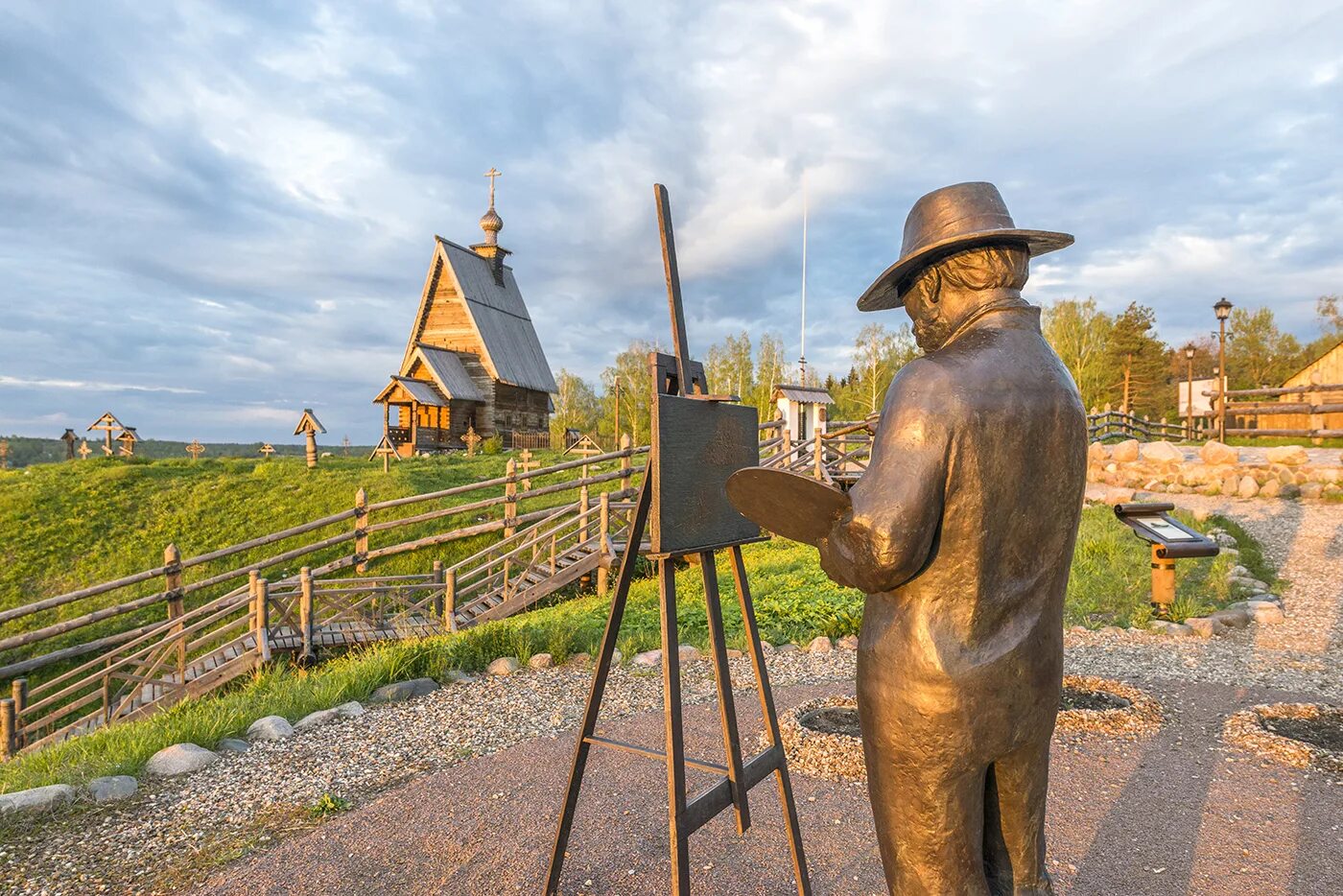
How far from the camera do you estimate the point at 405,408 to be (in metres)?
24.2

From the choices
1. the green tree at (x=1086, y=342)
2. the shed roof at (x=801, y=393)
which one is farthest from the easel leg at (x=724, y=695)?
the green tree at (x=1086, y=342)

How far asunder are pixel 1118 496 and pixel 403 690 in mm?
14022

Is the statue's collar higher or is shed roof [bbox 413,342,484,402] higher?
shed roof [bbox 413,342,484,402]

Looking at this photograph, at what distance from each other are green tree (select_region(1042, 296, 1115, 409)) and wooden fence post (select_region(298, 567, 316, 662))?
122 feet

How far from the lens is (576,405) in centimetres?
4766

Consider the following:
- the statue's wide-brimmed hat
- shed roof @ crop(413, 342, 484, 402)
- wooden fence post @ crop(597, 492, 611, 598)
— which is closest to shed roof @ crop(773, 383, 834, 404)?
shed roof @ crop(413, 342, 484, 402)

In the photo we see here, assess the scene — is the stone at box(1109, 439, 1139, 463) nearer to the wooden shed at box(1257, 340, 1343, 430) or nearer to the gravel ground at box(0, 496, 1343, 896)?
the gravel ground at box(0, 496, 1343, 896)

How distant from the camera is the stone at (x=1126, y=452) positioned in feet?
52.2

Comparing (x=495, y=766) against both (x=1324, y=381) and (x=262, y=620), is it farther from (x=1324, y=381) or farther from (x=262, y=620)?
(x=1324, y=381)

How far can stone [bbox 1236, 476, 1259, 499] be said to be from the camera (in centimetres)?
1366

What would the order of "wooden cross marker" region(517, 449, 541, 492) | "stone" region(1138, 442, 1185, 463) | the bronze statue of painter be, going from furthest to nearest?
"wooden cross marker" region(517, 449, 541, 492), "stone" region(1138, 442, 1185, 463), the bronze statue of painter

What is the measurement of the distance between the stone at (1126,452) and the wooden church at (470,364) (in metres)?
19.2

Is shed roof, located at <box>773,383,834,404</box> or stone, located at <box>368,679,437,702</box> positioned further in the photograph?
shed roof, located at <box>773,383,834,404</box>

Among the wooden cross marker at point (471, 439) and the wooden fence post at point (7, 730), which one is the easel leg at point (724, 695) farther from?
the wooden cross marker at point (471, 439)
